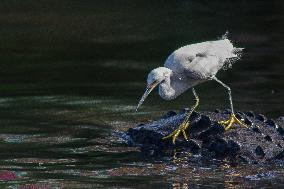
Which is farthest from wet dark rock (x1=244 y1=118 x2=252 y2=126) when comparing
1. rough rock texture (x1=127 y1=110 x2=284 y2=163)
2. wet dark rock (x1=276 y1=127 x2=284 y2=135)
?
wet dark rock (x1=276 y1=127 x2=284 y2=135)

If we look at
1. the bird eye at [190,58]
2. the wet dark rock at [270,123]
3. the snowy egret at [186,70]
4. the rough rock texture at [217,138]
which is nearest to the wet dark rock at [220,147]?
the rough rock texture at [217,138]

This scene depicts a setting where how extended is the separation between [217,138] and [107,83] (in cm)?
507

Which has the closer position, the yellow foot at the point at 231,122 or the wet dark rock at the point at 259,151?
the wet dark rock at the point at 259,151

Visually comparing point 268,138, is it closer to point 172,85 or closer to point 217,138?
point 217,138

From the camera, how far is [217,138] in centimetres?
1150

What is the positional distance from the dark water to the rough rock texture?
0.22m

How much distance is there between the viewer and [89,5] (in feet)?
86.7

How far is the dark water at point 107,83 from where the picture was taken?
10992 millimetres

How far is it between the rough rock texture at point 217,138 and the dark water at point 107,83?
0.22m

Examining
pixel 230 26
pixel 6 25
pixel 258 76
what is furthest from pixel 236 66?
pixel 6 25

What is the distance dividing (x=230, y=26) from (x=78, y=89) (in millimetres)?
7869

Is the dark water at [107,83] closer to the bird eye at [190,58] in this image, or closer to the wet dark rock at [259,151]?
the wet dark rock at [259,151]

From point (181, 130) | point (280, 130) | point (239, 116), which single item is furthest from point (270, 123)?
point (181, 130)

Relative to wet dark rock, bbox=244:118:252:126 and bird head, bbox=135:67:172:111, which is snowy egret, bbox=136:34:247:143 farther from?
wet dark rock, bbox=244:118:252:126
